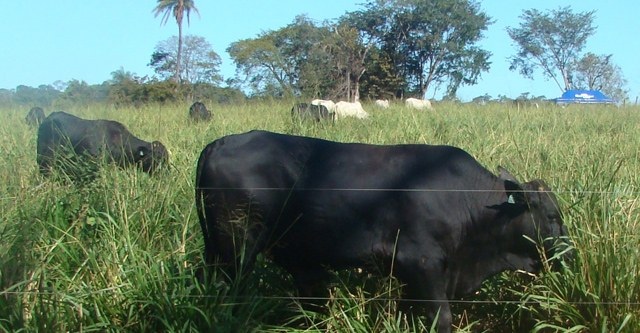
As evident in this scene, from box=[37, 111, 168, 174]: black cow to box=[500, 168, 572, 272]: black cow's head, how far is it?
132 inches

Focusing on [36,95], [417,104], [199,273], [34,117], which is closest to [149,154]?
[36,95]

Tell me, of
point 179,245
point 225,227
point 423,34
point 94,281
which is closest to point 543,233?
point 225,227

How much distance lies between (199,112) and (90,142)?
2.37m

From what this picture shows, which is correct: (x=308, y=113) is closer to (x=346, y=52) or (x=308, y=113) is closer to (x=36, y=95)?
(x=346, y=52)

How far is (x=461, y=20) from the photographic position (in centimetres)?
825

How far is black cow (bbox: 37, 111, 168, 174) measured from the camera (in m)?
5.52

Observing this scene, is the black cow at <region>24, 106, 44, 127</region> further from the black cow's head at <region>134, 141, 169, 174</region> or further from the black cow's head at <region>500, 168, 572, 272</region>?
the black cow's head at <region>500, 168, 572, 272</region>

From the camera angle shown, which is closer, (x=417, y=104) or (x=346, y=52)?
(x=346, y=52)


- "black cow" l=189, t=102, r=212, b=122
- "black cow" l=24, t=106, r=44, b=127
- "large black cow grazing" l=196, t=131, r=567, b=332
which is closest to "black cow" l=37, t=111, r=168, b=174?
"black cow" l=24, t=106, r=44, b=127

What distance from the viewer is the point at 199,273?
3396 mm

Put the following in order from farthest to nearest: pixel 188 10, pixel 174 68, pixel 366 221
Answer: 1. pixel 174 68
2. pixel 188 10
3. pixel 366 221

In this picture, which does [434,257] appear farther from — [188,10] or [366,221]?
[188,10]

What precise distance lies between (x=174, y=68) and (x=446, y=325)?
4.81m

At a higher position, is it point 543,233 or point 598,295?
point 543,233
